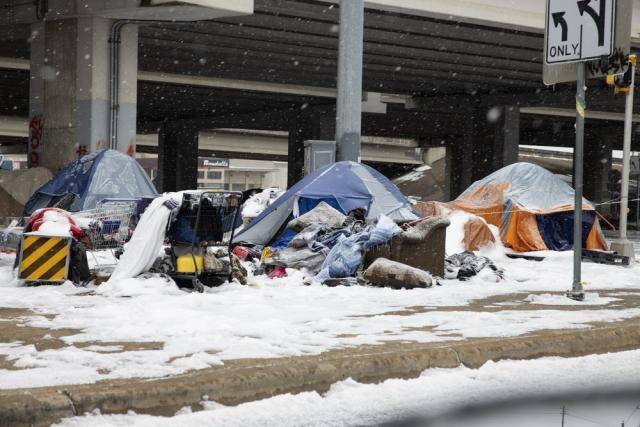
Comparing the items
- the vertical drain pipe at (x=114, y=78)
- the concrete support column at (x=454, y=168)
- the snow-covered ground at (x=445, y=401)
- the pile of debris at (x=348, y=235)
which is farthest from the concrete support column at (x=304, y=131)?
the snow-covered ground at (x=445, y=401)

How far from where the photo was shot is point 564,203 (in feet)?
71.4

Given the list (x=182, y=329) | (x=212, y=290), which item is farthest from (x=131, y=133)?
(x=182, y=329)

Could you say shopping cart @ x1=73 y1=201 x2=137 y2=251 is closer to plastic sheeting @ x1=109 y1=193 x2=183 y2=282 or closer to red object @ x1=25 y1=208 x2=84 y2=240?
red object @ x1=25 y1=208 x2=84 y2=240

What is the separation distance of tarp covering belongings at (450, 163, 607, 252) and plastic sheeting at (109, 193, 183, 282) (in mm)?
11221

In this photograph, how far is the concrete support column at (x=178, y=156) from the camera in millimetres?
61688

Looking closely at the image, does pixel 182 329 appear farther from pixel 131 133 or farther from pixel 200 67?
pixel 200 67

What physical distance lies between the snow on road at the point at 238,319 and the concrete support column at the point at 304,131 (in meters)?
37.1

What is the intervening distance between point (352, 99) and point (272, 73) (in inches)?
938

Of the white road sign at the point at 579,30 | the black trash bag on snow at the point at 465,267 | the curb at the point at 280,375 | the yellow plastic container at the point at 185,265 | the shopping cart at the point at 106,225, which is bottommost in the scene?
the curb at the point at 280,375

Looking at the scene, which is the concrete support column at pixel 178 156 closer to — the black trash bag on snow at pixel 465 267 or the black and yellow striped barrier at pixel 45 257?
the black trash bag on snow at pixel 465 267

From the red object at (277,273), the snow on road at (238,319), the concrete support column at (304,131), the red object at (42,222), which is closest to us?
the snow on road at (238,319)

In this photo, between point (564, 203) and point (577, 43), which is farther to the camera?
point (564, 203)

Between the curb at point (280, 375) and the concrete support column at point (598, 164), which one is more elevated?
the concrete support column at point (598, 164)

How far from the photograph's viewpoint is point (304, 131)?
54.1 meters
